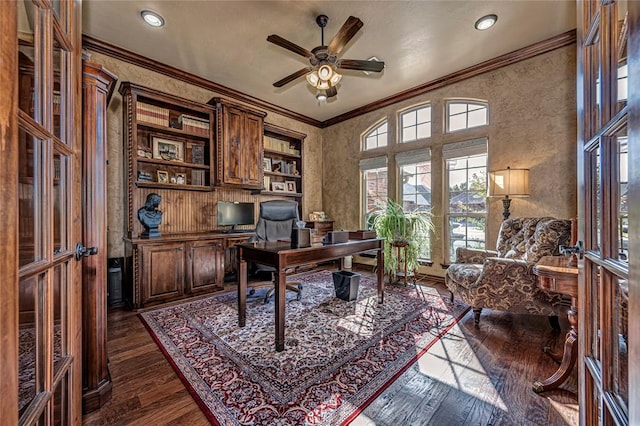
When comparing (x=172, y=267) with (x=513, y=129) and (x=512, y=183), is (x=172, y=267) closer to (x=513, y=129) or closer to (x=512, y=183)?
(x=512, y=183)

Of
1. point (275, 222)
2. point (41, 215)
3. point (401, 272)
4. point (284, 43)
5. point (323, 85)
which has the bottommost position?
point (401, 272)

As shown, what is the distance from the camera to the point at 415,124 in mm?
4379

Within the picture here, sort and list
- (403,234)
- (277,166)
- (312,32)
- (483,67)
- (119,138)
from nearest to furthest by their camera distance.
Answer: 1. (312,32)
2. (119,138)
3. (483,67)
4. (403,234)
5. (277,166)

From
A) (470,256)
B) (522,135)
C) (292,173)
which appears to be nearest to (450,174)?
(522,135)

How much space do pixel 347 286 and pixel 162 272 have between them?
212 cm

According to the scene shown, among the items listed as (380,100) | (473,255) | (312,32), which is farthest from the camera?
(380,100)

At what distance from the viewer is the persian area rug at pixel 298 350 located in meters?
1.47

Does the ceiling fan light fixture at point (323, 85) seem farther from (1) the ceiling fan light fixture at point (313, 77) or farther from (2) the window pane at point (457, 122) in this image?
(2) the window pane at point (457, 122)

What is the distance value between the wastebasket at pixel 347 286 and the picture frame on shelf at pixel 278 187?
220cm

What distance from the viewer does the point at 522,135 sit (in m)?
3.30

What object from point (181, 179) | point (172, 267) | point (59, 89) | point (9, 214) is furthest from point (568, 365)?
point (181, 179)

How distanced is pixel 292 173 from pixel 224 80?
1.83 metres

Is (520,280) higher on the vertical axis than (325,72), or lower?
lower

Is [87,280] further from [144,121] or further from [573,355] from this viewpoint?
[573,355]
